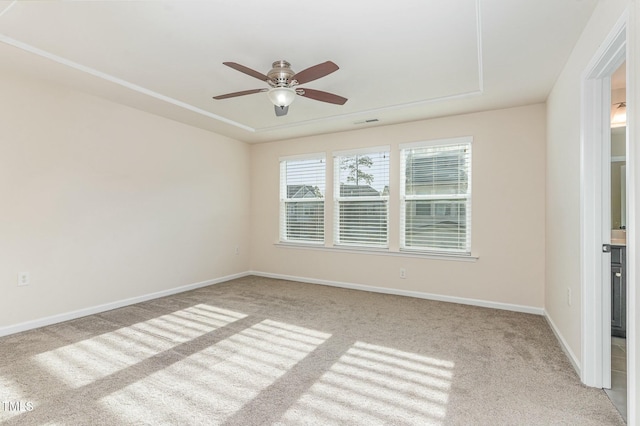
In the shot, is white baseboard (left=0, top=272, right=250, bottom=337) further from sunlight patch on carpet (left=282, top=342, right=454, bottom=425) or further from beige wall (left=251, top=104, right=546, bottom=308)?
sunlight patch on carpet (left=282, top=342, right=454, bottom=425)

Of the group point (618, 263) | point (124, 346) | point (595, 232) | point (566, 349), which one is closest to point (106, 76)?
A: point (124, 346)

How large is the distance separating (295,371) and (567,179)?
2743mm

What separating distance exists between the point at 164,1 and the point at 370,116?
279 centimetres

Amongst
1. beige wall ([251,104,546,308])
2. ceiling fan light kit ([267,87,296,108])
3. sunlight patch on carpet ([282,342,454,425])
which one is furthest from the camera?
beige wall ([251,104,546,308])

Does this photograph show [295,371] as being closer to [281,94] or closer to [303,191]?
[281,94]

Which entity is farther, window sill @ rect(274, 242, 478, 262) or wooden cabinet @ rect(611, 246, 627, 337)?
window sill @ rect(274, 242, 478, 262)

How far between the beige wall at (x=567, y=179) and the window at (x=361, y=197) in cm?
202

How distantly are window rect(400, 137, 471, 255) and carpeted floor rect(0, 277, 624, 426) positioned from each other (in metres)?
1.05

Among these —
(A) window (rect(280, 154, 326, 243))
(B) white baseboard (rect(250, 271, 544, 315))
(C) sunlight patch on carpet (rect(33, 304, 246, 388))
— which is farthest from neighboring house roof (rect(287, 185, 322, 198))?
(C) sunlight patch on carpet (rect(33, 304, 246, 388))

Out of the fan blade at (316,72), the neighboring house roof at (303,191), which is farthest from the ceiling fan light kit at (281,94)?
the neighboring house roof at (303,191)

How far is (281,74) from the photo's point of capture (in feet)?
8.24

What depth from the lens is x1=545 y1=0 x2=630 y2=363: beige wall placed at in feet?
6.95

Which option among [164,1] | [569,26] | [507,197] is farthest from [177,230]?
[569,26]

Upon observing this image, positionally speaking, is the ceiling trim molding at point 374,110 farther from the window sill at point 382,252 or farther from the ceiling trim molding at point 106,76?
the window sill at point 382,252
